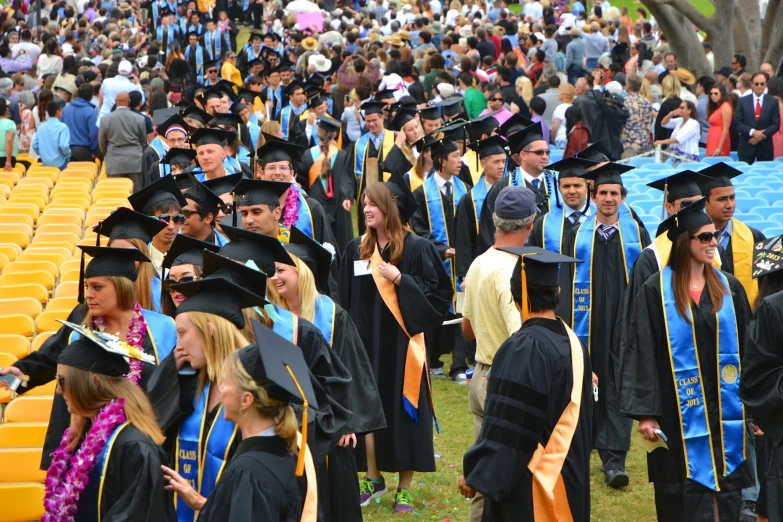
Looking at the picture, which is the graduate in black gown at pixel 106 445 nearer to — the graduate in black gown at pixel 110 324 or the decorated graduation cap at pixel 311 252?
the graduate in black gown at pixel 110 324

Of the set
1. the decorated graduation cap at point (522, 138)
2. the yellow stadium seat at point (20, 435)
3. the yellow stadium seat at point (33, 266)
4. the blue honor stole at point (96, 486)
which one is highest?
the decorated graduation cap at point (522, 138)

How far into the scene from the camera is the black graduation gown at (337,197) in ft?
36.9

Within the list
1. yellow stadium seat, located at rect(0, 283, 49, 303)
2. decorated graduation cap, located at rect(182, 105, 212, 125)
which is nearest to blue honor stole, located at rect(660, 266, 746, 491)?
yellow stadium seat, located at rect(0, 283, 49, 303)

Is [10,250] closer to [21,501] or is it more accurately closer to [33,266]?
[33,266]

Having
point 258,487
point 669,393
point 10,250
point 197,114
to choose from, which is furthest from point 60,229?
point 258,487

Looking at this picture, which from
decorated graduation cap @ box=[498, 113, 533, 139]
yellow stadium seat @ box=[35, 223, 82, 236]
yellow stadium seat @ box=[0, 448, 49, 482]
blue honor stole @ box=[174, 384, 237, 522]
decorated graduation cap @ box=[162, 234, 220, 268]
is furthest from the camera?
yellow stadium seat @ box=[35, 223, 82, 236]

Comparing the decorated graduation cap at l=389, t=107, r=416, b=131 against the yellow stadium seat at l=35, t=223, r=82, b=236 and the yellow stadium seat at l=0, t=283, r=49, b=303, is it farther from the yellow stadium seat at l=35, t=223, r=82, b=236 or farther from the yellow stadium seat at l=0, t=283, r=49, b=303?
the yellow stadium seat at l=0, t=283, r=49, b=303

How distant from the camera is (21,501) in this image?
16.0ft

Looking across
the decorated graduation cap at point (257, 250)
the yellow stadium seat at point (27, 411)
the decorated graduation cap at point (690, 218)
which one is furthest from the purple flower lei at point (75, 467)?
the decorated graduation cap at point (690, 218)

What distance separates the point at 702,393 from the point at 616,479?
1.57 meters

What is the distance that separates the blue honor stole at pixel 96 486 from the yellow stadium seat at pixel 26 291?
4546 mm

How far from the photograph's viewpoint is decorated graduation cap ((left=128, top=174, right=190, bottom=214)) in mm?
6223

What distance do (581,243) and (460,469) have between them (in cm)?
167

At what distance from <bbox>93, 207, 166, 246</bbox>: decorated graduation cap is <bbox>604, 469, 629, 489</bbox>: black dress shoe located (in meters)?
3.18
